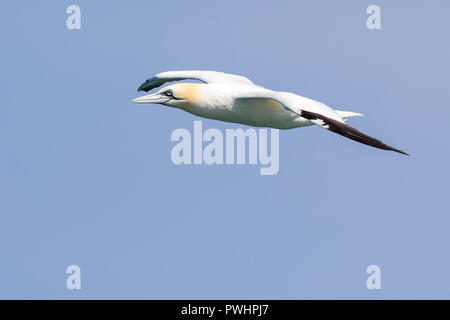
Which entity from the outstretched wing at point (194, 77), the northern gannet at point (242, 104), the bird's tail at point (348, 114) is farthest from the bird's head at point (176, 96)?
the bird's tail at point (348, 114)

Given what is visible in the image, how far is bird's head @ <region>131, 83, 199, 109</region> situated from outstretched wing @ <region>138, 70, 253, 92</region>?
2242 millimetres

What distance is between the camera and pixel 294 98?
77.0 feet

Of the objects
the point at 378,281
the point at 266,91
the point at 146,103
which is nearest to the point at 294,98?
the point at 266,91

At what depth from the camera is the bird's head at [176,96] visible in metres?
24.9

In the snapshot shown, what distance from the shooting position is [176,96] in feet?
82.1

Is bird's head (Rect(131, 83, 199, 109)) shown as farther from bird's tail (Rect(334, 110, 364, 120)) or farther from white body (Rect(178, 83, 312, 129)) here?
bird's tail (Rect(334, 110, 364, 120))

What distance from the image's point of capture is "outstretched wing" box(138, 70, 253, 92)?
2736cm

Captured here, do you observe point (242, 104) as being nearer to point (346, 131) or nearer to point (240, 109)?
point (240, 109)

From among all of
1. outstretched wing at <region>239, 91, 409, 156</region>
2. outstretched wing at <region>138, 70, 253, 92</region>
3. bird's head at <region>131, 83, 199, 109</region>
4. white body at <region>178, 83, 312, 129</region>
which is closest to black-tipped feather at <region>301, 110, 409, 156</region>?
outstretched wing at <region>239, 91, 409, 156</region>

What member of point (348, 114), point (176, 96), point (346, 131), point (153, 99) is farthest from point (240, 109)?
point (348, 114)

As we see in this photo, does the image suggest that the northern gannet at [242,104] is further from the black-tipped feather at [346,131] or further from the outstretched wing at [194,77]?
the outstretched wing at [194,77]

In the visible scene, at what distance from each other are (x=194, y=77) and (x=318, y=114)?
227 inches

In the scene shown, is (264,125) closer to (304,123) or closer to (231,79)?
(304,123)

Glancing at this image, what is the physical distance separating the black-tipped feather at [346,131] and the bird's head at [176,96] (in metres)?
3.20
